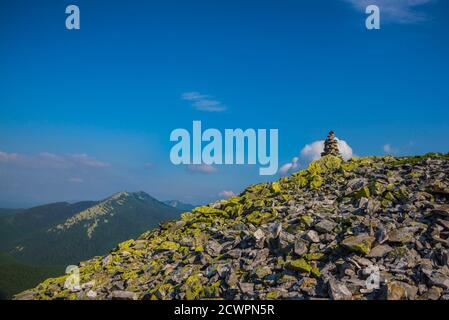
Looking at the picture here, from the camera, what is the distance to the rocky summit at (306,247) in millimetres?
17484

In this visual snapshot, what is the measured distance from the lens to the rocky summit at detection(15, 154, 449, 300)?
57.4ft

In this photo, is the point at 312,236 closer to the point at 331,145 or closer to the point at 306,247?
the point at 306,247

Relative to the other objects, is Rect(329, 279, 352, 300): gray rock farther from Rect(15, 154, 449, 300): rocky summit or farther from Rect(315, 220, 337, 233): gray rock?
Rect(315, 220, 337, 233): gray rock

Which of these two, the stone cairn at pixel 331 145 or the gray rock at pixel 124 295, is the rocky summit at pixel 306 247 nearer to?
the gray rock at pixel 124 295

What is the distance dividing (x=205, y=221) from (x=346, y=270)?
15799mm

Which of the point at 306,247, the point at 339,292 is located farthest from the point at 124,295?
the point at 339,292

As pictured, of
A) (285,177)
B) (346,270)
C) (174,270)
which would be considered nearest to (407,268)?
(346,270)

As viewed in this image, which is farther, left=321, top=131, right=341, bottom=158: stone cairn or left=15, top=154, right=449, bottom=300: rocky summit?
left=321, top=131, right=341, bottom=158: stone cairn

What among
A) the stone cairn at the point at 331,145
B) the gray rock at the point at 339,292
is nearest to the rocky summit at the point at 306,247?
the gray rock at the point at 339,292

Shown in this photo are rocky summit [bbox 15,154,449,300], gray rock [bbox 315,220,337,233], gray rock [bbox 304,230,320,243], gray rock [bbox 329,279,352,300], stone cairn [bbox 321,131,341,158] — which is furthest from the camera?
stone cairn [bbox 321,131,341,158]

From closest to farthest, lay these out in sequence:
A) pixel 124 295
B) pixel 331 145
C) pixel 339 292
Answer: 1. pixel 339 292
2. pixel 124 295
3. pixel 331 145

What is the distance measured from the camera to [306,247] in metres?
20.9

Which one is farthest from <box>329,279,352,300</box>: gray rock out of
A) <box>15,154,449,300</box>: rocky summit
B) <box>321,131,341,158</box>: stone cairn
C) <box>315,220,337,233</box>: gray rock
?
<box>321,131,341,158</box>: stone cairn
